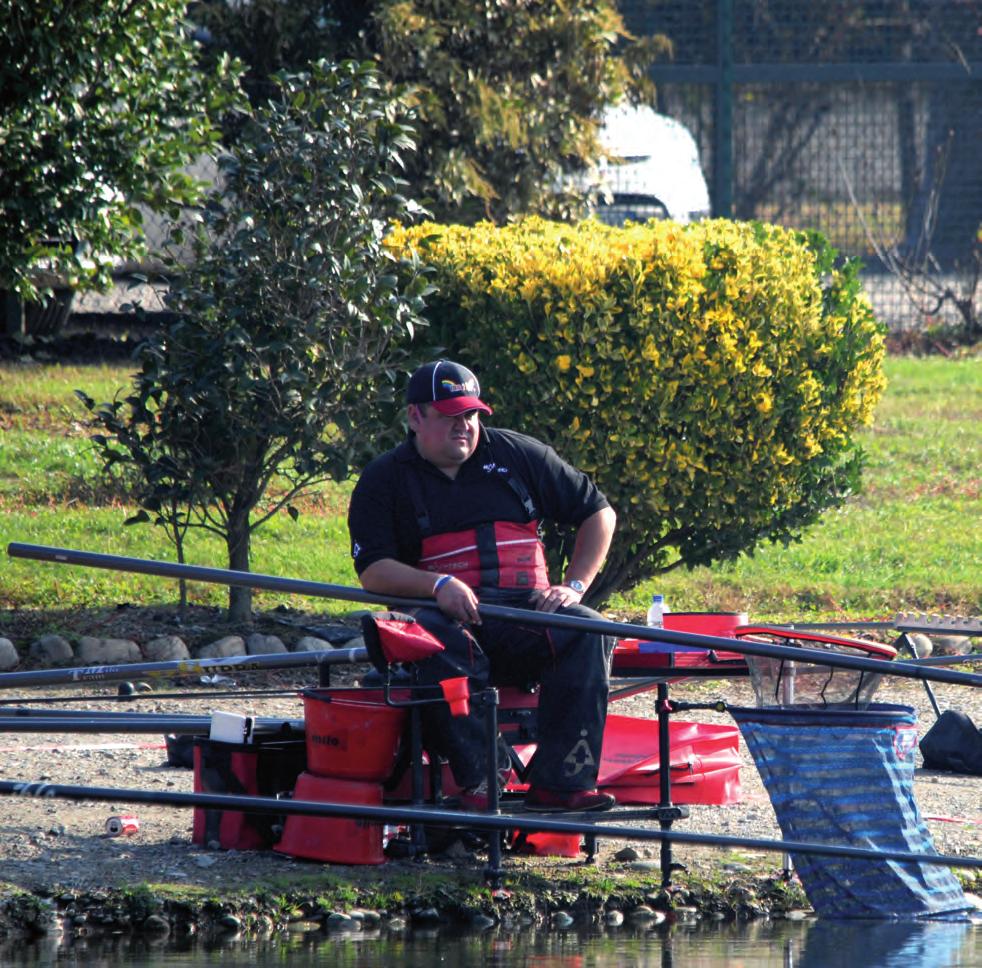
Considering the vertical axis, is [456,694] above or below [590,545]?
below

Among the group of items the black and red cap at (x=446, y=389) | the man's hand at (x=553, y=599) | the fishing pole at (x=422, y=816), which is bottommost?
the fishing pole at (x=422, y=816)

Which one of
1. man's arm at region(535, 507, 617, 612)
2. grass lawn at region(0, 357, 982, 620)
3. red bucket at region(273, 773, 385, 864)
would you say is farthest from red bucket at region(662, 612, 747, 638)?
grass lawn at region(0, 357, 982, 620)

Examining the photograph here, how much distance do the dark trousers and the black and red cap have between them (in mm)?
671

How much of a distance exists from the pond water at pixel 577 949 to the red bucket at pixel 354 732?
1.69ft

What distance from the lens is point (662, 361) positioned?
28.3 ft

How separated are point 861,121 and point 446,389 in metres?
13.0

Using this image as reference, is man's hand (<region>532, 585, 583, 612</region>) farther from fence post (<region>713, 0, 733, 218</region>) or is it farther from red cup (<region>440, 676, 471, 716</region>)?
fence post (<region>713, 0, 733, 218</region>)

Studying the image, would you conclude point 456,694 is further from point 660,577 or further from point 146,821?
point 660,577

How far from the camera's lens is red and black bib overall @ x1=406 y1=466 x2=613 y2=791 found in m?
5.61

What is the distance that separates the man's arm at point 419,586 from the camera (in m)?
5.61

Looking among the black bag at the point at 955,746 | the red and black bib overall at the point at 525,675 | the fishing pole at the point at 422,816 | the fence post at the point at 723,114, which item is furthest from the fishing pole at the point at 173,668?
the fence post at the point at 723,114

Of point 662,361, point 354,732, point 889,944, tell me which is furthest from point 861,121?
point 889,944

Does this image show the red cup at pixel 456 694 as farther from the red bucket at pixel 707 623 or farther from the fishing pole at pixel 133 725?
the red bucket at pixel 707 623

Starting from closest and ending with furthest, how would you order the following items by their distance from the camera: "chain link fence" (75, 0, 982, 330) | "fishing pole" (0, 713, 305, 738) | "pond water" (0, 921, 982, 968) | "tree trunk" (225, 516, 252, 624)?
"pond water" (0, 921, 982, 968) < "fishing pole" (0, 713, 305, 738) < "tree trunk" (225, 516, 252, 624) < "chain link fence" (75, 0, 982, 330)
